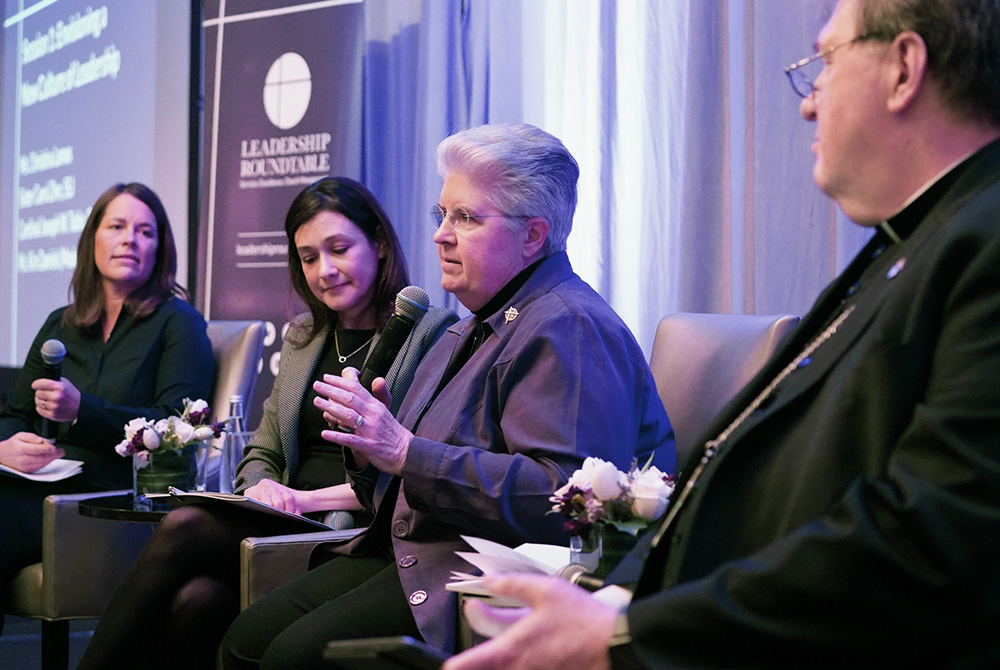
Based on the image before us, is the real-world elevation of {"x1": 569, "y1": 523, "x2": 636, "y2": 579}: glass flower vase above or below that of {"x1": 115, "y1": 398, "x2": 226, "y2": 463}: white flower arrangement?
above

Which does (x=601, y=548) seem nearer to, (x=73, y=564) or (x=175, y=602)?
(x=175, y=602)

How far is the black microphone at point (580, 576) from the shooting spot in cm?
131

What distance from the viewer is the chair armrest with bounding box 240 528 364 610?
7.09 feet

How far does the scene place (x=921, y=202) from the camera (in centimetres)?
99

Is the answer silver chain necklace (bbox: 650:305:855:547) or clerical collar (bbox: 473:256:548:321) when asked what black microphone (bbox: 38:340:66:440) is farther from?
silver chain necklace (bbox: 650:305:855:547)

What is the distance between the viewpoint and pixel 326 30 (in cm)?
A: 430

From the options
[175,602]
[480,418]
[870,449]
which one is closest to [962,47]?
[870,449]

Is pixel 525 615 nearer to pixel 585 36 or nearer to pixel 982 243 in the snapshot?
pixel 982 243

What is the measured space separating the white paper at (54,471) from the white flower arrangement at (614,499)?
2.00 metres

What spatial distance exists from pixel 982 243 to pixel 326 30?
12.6 feet

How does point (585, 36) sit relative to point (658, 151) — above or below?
above

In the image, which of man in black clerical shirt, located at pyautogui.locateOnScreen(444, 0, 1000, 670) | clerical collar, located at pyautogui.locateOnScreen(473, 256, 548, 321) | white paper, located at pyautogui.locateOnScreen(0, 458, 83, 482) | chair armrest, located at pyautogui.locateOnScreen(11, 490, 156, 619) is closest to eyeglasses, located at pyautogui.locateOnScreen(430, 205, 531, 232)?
clerical collar, located at pyautogui.locateOnScreen(473, 256, 548, 321)

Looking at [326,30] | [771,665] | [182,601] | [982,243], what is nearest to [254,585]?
[182,601]

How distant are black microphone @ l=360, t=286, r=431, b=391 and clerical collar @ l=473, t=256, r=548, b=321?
22cm
